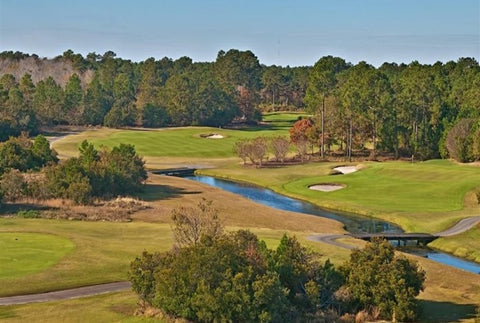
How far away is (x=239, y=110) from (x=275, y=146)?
72074mm

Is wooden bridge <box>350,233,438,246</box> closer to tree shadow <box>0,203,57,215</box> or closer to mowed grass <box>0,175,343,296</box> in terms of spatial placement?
mowed grass <box>0,175,343,296</box>

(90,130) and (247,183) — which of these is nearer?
(247,183)

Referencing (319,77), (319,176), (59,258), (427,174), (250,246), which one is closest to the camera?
(250,246)

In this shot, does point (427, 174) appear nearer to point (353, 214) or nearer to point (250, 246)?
point (353, 214)

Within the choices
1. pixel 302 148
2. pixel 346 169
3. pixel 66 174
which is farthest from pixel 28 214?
pixel 302 148

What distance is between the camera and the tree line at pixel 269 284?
35750 mm

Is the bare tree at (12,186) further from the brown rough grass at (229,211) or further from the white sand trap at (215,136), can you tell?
the white sand trap at (215,136)

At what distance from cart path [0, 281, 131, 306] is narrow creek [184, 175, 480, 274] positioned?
28140 millimetres

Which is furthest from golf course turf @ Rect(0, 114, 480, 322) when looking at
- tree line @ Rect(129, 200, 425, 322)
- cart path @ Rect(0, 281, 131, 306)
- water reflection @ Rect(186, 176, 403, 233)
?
tree line @ Rect(129, 200, 425, 322)

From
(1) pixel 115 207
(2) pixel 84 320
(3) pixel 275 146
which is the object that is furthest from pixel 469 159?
(2) pixel 84 320

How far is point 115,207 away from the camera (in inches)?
3049

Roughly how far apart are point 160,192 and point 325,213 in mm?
22788

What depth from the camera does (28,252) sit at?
52.4 m

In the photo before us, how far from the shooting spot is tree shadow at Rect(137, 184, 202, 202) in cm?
8755
